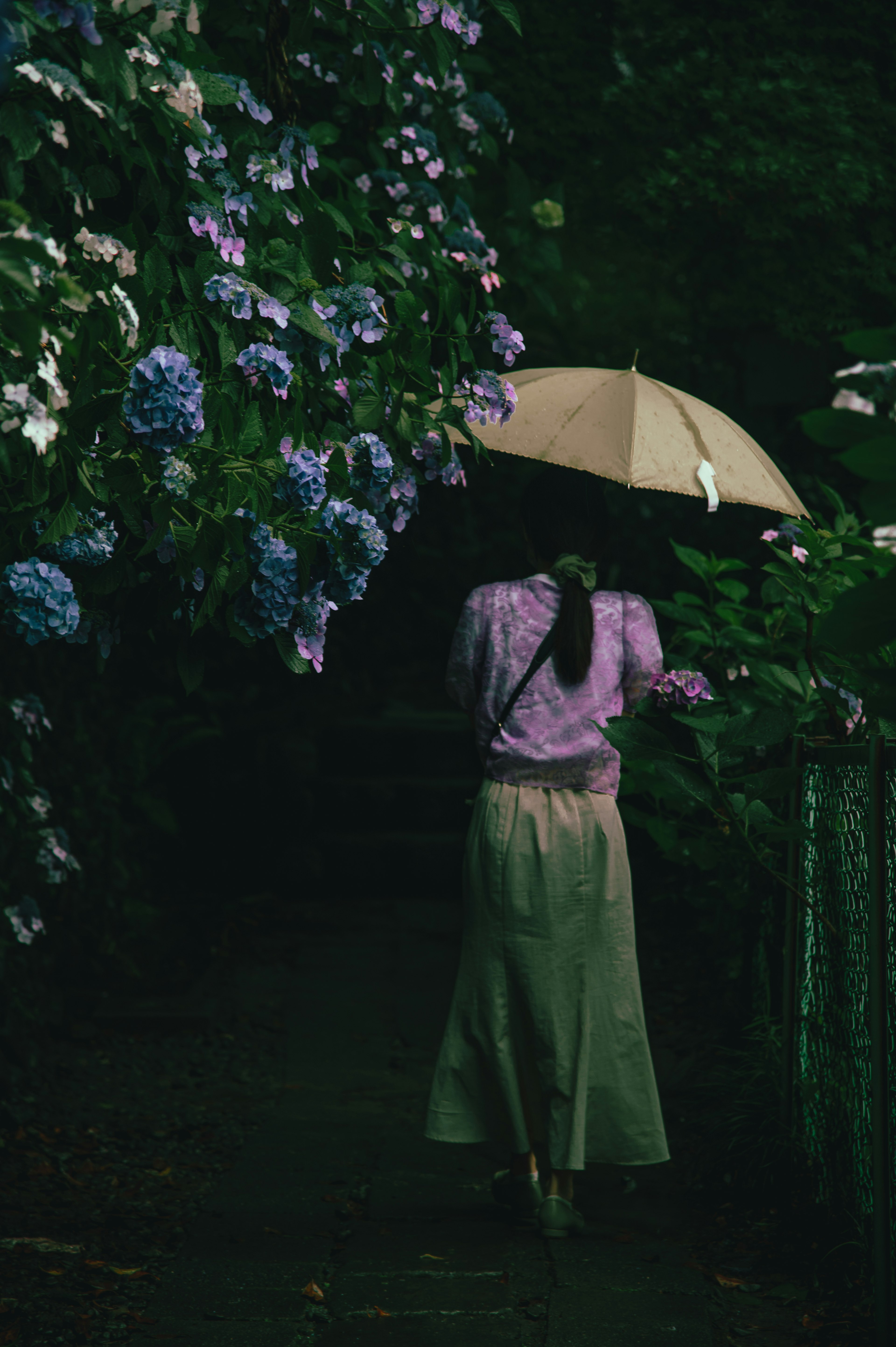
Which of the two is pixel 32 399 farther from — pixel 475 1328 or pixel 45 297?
pixel 475 1328

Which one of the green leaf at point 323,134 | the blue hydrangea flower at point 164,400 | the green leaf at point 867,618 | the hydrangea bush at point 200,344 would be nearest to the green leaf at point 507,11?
the hydrangea bush at point 200,344

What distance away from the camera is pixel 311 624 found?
7.50 ft

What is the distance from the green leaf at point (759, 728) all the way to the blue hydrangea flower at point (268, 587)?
3.77 ft

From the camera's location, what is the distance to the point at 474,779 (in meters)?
7.53

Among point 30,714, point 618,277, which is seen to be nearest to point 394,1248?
point 30,714

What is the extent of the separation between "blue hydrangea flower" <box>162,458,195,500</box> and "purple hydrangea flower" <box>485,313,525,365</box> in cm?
79

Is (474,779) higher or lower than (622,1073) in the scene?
higher

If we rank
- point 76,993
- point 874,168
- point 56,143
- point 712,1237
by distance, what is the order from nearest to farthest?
point 56,143 → point 712,1237 → point 874,168 → point 76,993

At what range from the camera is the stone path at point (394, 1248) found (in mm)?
2693

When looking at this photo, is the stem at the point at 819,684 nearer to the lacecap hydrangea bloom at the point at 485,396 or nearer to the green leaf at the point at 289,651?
the lacecap hydrangea bloom at the point at 485,396

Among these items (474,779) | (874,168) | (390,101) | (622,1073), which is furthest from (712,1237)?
(474,779)

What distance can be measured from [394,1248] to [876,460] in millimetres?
2380

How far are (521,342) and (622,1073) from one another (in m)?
1.84

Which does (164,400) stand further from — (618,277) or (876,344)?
(618,277)
